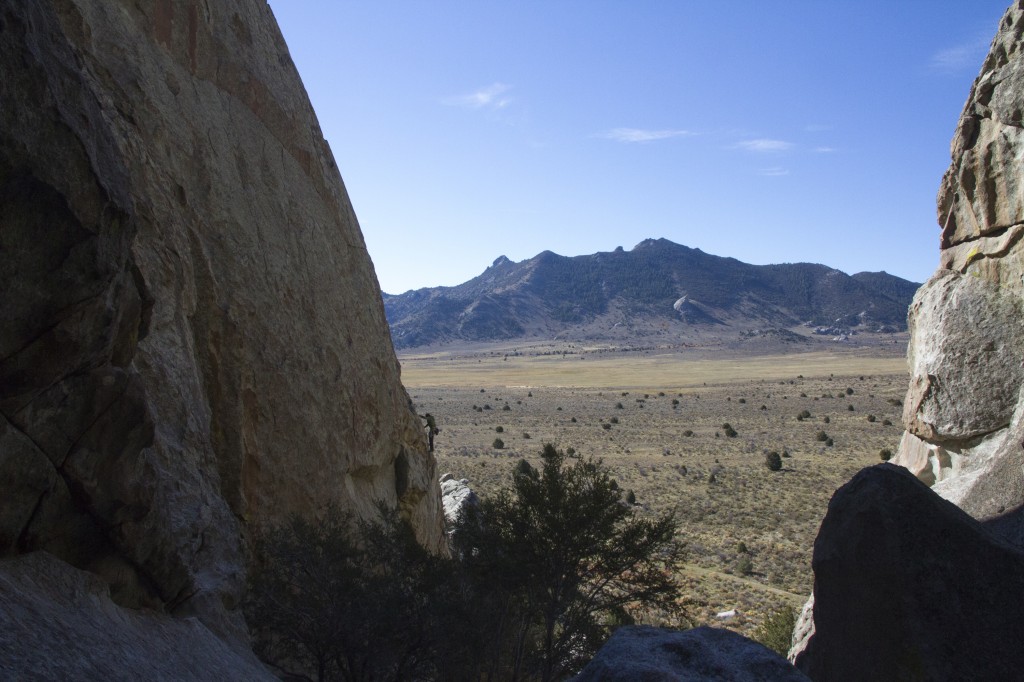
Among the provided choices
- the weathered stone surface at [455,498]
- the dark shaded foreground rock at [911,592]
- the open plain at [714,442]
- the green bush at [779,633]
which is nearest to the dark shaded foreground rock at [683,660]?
the dark shaded foreground rock at [911,592]

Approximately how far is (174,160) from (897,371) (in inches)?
4237

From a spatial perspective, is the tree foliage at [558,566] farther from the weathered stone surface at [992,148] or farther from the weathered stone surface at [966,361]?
the weathered stone surface at [992,148]

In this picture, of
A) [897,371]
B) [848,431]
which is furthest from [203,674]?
[897,371]

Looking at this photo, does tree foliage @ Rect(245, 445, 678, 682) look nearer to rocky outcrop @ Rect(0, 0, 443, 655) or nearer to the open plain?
rocky outcrop @ Rect(0, 0, 443, 655)

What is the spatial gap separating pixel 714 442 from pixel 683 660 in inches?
1576

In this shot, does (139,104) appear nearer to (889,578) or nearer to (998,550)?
(889,578)

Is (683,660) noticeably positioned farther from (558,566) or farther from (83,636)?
(83,636)

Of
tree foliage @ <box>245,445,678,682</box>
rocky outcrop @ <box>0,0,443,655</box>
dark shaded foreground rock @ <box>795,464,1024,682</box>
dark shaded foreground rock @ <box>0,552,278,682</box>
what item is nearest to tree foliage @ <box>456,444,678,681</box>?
tree foliage @ <box>245,445,678,682</box>

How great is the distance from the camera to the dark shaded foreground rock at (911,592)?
25.7 feet

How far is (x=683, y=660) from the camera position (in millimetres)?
7090

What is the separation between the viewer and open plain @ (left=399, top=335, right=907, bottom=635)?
21.7 metres

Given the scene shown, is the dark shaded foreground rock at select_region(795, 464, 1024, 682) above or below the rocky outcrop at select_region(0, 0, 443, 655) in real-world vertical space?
below

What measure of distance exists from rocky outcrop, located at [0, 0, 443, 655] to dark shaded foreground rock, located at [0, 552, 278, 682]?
0.87ft

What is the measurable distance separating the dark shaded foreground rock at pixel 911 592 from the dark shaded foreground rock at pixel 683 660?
6.11ft
